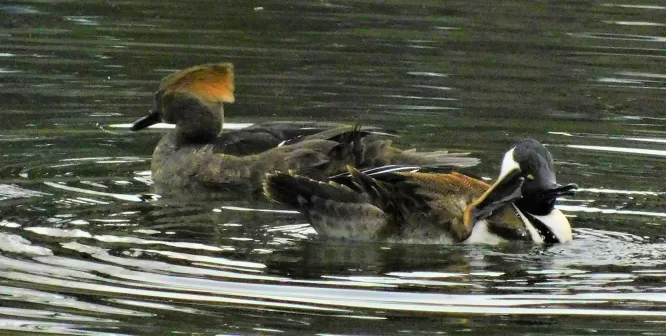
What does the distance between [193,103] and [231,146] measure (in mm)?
804

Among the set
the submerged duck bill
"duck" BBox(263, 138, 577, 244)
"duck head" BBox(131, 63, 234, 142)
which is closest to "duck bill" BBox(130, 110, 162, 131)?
"duck head" BBox(131, 63, 234, 142)

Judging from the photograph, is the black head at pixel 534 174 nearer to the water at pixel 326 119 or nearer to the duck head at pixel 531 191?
the duck head at pixel 531 191

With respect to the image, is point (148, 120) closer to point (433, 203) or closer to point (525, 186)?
point (433, 203)

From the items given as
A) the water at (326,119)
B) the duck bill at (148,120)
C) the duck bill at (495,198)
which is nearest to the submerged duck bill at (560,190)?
the duck bill at (495,198)

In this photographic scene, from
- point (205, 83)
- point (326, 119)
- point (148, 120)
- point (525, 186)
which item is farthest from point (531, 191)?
point (326, 119)

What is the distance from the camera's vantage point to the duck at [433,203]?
8867 millimetres

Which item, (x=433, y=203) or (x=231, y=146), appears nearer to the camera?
(x=433, y=203)

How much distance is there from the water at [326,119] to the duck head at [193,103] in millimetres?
492

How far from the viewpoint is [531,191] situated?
29.8 ft

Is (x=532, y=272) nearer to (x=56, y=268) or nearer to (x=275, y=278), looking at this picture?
(x=275, y=278)

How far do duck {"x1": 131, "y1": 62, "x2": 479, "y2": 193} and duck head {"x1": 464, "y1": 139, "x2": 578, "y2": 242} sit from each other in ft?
3.28

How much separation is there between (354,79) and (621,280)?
6615 millimetres

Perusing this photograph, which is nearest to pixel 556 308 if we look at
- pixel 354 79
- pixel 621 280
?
pixel 621 280

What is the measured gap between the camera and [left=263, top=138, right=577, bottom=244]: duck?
887 cm
